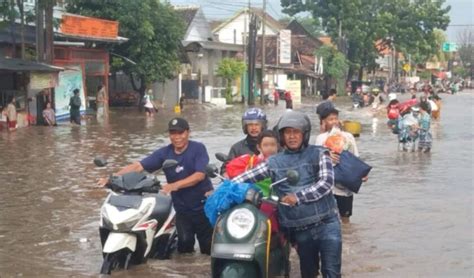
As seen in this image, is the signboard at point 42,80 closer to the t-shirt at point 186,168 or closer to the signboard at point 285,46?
the t-shirt at point 186,168

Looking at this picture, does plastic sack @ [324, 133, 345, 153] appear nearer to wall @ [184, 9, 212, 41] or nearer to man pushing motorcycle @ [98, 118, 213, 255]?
man pushing motorcycle @ [98, 118, 213, 255]

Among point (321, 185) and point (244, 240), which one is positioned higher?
point (321, 185)

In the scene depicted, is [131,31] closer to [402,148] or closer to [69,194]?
[402,148]

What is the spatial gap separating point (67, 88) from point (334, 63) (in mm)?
41225

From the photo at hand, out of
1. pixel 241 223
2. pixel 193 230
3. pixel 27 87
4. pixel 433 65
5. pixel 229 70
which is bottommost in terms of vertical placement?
pixel 193 230

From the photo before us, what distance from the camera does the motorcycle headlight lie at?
5523mm

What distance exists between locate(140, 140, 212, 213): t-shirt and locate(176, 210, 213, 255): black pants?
77mm

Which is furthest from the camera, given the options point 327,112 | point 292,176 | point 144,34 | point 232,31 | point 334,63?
point 232,31

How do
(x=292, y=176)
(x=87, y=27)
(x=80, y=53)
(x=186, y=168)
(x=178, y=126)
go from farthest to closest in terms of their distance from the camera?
(x=80, y=53)
(x=87, y=27)
(x=186, y=168)
(x=178, y=126)
(x=292, y=176)

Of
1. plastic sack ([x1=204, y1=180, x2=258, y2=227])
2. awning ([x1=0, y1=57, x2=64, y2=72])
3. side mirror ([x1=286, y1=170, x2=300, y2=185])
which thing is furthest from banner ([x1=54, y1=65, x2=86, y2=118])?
side mirror ([x1=286, y1=170, x2=300, y2=185])

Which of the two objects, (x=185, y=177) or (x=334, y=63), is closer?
(x=185, y=177)

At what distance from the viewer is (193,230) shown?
25.7ft

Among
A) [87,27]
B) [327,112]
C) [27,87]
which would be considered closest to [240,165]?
[327,112]

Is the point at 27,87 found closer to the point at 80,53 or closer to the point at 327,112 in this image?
the point at 80,53
